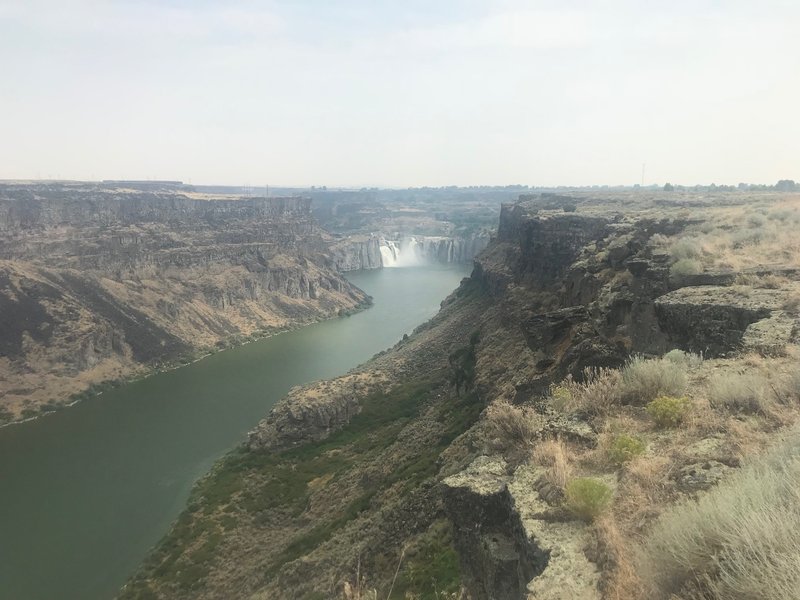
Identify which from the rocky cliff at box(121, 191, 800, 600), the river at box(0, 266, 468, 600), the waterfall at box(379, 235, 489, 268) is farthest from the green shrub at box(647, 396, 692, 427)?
the waterfall at box(379, 235, 489, 268)

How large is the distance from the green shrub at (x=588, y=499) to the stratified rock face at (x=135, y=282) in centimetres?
6622

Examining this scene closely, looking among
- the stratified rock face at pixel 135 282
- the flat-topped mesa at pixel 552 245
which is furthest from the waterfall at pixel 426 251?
the flat-topped mesa at pixel 552 245

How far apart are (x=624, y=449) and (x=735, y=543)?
Answer: 273cm

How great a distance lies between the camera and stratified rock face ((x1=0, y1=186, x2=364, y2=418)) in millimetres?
68000

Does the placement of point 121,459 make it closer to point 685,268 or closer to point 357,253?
point 685,268

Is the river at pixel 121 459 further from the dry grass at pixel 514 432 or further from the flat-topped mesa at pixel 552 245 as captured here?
the flat-topped mesa at pixel 552 245

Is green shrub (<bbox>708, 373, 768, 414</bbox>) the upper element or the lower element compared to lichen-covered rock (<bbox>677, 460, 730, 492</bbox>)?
upper

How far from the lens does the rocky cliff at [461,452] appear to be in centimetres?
639

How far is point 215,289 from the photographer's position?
99750mm

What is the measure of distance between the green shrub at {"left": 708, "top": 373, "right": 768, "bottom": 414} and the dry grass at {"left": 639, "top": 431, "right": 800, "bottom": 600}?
2.29m

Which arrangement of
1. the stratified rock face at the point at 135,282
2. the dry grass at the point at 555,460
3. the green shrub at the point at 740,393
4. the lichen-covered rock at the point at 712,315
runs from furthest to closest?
the stratified rock face at the point at 135,282 → the lichen-covered rock at the point at 712,315 → the green shrub at the point at 740,393 → the dry grass at the point at 555,460

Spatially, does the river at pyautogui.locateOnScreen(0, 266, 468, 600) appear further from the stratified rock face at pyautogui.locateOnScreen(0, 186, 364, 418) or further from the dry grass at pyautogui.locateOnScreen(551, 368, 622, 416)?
the dry grass at pyautogui.locateOnScreen(551, 368, 622, 416)

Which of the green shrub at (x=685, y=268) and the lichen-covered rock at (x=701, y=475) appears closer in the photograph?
the lichen-covered rock at (x=701, y=475)

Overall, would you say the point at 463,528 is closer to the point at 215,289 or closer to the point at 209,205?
the point at 215,289
